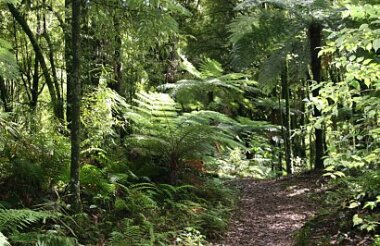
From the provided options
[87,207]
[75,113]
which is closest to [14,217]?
[75,113]

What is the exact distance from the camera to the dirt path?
17.7 feet

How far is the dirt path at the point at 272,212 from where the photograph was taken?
5.39 m

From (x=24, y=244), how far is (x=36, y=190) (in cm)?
123

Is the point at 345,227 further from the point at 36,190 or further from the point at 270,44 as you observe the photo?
the point at 270,44

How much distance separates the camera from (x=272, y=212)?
266 inches

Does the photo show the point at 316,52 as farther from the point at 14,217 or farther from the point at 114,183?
the point at 14,217

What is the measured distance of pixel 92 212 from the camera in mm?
4793

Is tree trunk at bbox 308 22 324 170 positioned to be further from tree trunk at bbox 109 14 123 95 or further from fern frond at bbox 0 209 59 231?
fern frond at bbox 0 209 59 231

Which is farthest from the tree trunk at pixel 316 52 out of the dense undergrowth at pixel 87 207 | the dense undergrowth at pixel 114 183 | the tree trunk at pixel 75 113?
the tree trunk at pixel 75 113

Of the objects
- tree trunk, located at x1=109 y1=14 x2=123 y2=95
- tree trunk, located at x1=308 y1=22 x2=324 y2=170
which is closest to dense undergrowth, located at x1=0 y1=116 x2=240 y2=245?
tree trunk, located at x1=109 y1=14 x2=123 y2=95

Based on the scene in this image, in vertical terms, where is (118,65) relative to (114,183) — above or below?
above

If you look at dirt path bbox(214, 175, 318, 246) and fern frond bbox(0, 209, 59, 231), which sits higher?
fern frond bbox(0, 209, 59, 231)

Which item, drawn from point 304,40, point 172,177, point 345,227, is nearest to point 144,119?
point 172,177

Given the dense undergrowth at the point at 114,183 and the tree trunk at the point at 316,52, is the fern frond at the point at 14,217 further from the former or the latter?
the tree trunk at the point at 316,52
